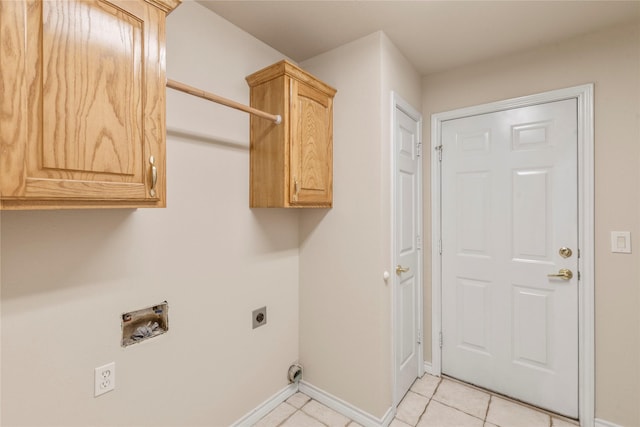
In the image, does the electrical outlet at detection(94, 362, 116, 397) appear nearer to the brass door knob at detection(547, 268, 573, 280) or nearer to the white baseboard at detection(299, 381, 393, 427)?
the white baseboard at detection(299, 381, 393, 427)

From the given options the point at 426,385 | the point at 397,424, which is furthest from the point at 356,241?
the point at 426,385

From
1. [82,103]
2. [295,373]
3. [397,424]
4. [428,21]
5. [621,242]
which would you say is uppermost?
[428,21]

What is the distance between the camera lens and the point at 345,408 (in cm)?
198

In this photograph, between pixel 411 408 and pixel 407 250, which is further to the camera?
pixel 407 250

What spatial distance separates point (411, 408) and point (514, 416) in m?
0.65

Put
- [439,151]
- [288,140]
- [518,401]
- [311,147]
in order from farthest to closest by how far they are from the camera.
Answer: [439,151]
[518,401]
[311,147]
[288,140]

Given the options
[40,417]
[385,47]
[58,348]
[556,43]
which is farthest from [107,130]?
[556,43]

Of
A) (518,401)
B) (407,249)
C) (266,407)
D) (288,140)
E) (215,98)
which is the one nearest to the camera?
(215,98)

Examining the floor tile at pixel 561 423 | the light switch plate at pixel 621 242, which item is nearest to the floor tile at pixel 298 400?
the floor tile at pixel 561 423

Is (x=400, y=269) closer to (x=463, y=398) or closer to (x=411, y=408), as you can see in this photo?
(x=411, y=408)

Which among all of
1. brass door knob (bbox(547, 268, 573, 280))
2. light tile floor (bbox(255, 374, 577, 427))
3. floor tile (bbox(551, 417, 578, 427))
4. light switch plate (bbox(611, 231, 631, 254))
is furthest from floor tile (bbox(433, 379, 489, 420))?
light switch plate (bbox(611, 231, 631, 254))

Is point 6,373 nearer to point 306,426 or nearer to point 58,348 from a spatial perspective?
point 58,348

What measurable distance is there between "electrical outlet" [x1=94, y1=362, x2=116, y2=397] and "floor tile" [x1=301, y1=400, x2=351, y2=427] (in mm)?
1221

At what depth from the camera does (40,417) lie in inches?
43.6
